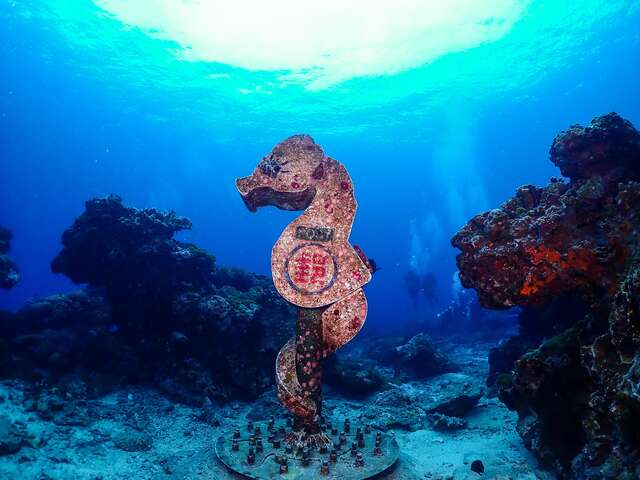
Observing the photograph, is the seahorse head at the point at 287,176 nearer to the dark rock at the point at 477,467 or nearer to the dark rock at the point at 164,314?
the dark rock at the point at 164,314

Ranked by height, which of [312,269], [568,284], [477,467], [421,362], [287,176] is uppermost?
[287,176]

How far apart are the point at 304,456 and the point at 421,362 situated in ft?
30.3

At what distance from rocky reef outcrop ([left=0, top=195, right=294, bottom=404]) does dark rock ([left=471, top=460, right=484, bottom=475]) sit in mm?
6131

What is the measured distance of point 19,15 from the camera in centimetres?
2577

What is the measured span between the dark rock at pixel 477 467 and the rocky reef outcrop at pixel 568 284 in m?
0.85

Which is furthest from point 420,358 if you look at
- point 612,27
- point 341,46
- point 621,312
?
point 612,27

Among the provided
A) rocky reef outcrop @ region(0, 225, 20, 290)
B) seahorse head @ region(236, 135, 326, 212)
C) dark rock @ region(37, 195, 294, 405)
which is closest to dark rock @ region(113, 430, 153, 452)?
dark rock @ region(37, 195, 294, 405)

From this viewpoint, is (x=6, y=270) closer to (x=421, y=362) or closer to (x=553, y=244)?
(x=421, y=362)

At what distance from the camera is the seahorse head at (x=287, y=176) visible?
23.2ft

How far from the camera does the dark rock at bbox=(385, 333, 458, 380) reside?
14180 millimetres

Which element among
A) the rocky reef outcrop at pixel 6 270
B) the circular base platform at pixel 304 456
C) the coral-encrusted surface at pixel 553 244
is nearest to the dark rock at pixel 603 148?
the coral-encrusted surface at pixel 553 244

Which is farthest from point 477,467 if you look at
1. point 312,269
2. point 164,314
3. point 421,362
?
point 164,314

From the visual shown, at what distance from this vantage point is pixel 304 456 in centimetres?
614

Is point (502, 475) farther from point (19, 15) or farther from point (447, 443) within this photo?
point (19, 15)
